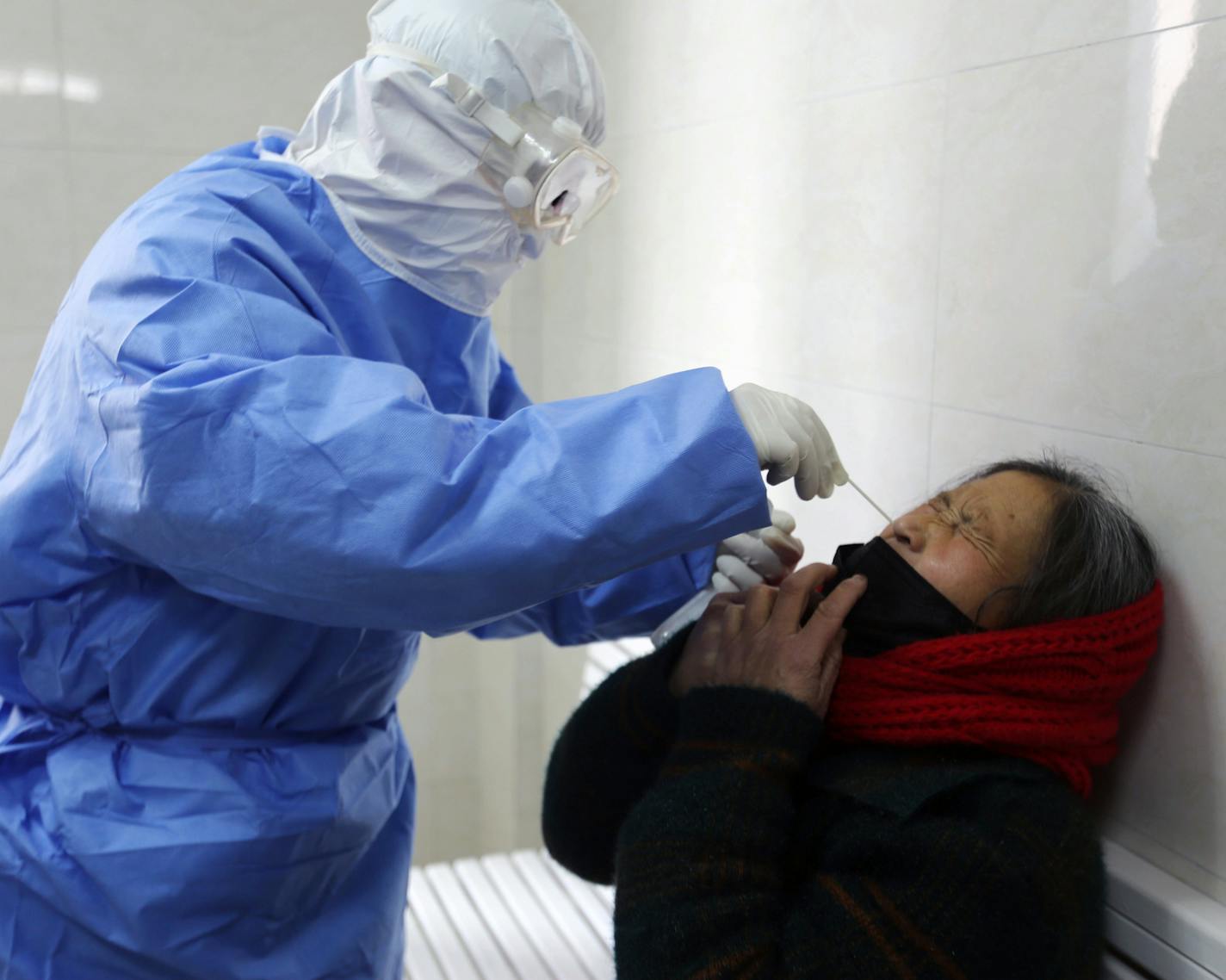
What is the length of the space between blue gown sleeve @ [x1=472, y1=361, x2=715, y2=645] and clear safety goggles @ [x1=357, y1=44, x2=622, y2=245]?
434 millimetres

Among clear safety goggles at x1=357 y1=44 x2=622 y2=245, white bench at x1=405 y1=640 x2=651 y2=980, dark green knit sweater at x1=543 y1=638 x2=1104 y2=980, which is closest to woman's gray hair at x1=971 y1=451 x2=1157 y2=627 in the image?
dark green knit sweater at x1=543 y1=638 x2=1104 y2=980

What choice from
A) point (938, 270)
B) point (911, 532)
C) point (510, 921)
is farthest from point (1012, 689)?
point (510, 921)

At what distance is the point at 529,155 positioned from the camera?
4.20 feet

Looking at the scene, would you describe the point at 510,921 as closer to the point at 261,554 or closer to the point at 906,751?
the point at 906,751

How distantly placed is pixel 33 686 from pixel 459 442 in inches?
22.0

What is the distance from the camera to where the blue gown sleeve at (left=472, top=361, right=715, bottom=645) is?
1447 mm

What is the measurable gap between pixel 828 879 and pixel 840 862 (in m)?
0.02

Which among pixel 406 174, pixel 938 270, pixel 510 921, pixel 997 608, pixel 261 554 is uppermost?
pixel 406 174

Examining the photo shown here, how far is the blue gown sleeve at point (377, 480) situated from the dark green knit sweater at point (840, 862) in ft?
0.70

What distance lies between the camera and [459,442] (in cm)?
99

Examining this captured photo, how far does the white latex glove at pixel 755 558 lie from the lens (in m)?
1.34

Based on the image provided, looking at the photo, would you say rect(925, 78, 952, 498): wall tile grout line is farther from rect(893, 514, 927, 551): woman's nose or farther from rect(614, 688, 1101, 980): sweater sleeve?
rect(614, 688, 1101, 980): sweater sleeve

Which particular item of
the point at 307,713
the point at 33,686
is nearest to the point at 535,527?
the point at 307,713

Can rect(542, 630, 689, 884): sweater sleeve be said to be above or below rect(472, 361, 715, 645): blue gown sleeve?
below
